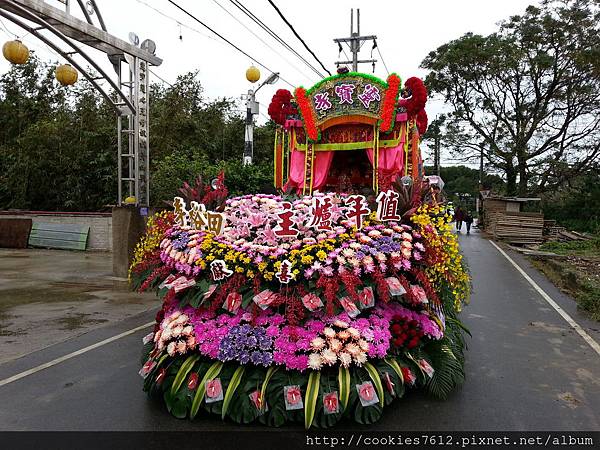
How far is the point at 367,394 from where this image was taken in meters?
3.63

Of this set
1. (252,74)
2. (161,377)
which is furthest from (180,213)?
(252,74)

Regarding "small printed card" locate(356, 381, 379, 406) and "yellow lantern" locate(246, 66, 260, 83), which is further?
"yellow lantern" locate(246, 66, 260, 83)

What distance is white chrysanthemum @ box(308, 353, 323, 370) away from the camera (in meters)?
3.66

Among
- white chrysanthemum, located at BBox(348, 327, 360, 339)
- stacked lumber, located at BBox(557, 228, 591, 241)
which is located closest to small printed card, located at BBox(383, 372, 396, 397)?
white chrysanthemum, located at BBox(348, 327, 360, 339)

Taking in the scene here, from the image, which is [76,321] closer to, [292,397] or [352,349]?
[292,397]

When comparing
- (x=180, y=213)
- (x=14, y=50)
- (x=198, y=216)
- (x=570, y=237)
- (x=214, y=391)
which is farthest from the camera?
(x=570, y=237)

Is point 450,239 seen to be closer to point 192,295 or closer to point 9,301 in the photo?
point 192,295

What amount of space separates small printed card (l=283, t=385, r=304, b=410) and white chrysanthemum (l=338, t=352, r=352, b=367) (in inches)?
14.9

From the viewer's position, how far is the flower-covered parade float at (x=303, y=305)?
3.71 metres

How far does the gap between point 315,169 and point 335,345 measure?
4919mm

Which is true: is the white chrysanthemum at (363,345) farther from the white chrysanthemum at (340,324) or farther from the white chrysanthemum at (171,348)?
the white chrysanthemum at (171,348)

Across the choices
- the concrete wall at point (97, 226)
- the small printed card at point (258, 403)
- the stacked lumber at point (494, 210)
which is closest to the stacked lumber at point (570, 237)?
the stacked lumber at point (494, 210)

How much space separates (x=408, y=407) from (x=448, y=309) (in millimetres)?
1304

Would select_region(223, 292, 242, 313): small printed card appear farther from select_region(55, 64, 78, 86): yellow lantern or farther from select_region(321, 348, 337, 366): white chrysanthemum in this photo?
select_region(55, 64, 78, 86): yellow lantern
